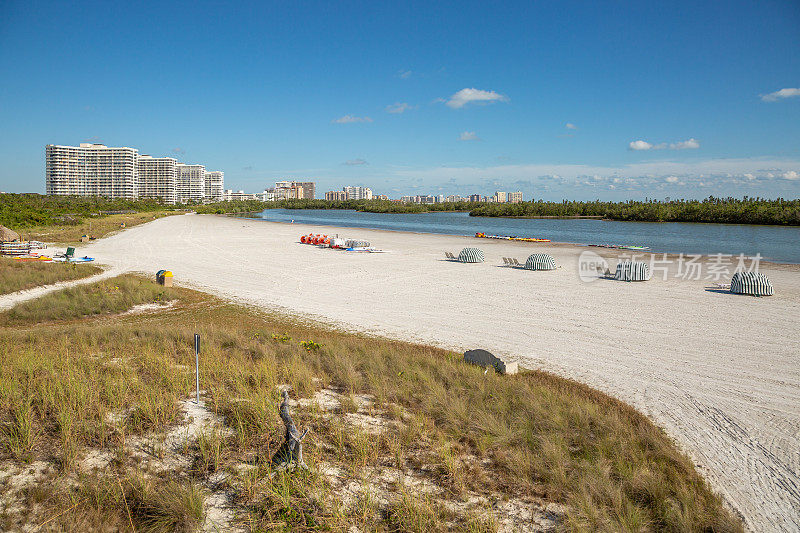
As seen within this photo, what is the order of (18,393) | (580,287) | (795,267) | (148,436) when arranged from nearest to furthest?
(148,436), (18,393), (580,287), (795,267)

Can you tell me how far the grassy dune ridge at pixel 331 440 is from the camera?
4.38 m

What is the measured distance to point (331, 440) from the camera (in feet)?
18.8

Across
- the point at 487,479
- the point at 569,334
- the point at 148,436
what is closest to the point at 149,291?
the point at 148,436

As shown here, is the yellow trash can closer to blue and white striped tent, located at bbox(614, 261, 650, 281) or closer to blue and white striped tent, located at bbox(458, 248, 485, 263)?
blue and white striped tent, located at bbox(458, 248, 485, 263)

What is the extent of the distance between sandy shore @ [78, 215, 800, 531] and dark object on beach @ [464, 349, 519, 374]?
1162 mm

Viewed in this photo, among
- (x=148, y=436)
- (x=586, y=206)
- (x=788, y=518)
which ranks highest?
(x=586, y=206)

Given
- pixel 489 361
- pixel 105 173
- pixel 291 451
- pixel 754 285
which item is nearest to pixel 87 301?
pixel 489 361

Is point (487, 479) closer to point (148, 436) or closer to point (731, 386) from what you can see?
point (148, 436)

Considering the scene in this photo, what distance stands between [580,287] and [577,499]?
15.7 m

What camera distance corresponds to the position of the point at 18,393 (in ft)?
19.6

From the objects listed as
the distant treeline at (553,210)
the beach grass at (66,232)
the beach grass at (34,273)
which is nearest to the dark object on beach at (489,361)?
the beach grass at (34,273)

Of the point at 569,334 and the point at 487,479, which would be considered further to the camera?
the point at 569,334

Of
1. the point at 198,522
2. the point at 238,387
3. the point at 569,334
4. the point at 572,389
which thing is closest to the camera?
the point at 198,522

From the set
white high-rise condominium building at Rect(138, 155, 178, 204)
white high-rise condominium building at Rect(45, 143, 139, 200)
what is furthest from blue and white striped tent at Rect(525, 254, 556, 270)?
white high-rise condominium building at Rect(138, 155, 178, 204)
